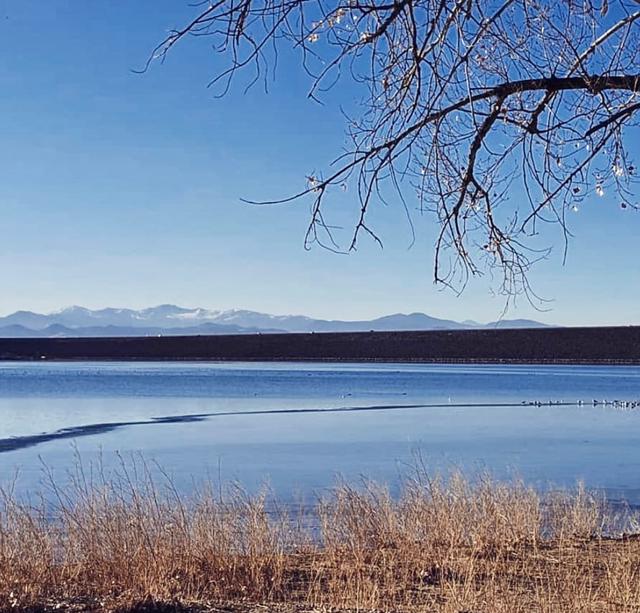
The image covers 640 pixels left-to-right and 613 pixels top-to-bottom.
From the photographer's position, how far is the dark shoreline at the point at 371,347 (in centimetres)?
10194

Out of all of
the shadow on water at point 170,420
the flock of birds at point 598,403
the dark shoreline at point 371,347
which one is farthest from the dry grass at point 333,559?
the dark shoreline at point 371,347

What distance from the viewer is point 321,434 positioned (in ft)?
75.7

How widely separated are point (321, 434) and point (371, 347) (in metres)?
89.2

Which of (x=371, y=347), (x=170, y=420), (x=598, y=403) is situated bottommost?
(x=170, y=420)

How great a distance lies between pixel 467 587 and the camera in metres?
7.35

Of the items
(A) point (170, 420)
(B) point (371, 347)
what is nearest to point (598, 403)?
(A) point (170, 420)

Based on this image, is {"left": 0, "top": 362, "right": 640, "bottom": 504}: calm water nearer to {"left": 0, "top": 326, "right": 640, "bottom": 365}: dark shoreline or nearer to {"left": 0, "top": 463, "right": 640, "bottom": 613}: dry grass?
{"left": 0, "top": 463, "right": 640, "bottom": 613}: dry grass

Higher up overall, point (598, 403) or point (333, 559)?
point (598, 403)

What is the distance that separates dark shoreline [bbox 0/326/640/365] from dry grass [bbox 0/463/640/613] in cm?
8977

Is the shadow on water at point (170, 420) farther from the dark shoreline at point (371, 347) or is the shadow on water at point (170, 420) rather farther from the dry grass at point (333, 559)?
the dark shoreline at point (371, 347)

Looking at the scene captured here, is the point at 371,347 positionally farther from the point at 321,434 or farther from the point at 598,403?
the point at 321,434

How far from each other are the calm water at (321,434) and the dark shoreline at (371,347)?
60619 millimetres

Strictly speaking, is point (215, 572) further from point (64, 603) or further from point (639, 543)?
point (639, 543)

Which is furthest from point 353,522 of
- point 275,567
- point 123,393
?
point 123,393
